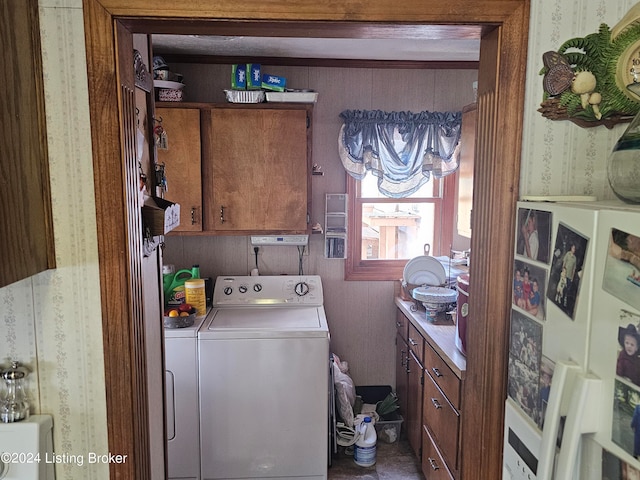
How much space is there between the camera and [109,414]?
1.23 m

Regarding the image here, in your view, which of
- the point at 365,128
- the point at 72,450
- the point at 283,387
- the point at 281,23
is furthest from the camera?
the point at 365,128

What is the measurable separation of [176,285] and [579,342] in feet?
8.20

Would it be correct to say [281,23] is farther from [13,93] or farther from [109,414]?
[109,414]

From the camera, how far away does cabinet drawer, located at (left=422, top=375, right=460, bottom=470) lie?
2.16m

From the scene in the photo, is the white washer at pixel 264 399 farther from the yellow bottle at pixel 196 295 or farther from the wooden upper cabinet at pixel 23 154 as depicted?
the wooden upper cabinet at pixel 23 154

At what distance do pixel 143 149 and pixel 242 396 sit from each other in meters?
1.54

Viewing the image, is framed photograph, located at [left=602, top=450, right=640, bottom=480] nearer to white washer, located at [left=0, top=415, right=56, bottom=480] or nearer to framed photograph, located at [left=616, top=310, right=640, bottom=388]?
framed photograph, located at [left=616, top=310, right=640, bottom=388]

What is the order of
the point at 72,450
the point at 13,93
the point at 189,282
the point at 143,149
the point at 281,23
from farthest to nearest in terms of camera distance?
the point at 189,282 < the point at 143,149 < the point at 72,450 < the point at 281,23 < the point at 13,93

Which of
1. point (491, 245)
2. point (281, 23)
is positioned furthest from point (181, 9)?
point (491, 245)

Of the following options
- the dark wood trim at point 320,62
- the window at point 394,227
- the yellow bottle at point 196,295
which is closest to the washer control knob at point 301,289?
the window at point 394,227

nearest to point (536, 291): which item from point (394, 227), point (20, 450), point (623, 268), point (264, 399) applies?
point (623, 268)

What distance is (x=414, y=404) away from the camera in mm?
2840

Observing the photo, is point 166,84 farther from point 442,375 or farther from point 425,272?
point 442,375

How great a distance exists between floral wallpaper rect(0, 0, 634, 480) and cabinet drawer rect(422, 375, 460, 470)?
1329mm
